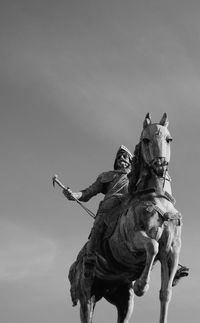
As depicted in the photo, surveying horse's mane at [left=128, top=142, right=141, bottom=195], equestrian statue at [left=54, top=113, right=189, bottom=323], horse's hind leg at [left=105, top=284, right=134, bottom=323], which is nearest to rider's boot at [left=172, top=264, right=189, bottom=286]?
equestrian statue at [left=54, top=113, right=189, bottom=323]

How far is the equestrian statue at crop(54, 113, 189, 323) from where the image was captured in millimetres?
12906

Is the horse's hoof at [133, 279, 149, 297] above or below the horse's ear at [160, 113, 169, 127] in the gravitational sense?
below

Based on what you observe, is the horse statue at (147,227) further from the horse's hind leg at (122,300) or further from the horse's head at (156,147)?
the horse's hind leg at (122,300)

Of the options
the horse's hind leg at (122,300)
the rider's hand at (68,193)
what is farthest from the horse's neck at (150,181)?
the horse's hind leg at (122,300)

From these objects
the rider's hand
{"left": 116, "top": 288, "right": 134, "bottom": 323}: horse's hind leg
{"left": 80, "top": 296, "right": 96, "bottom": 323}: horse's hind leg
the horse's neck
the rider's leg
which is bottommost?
{"left": 80, "top": 296, "right": 96, "bottom": 323}: horse's hind leg

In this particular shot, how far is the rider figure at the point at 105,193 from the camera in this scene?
1422 cm

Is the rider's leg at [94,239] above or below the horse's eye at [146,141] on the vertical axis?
below

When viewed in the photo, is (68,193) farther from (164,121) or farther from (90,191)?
(164,121)

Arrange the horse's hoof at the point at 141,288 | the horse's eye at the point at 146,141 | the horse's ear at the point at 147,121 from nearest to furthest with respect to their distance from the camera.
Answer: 1. the horse's hoof at the point at 141,288
2. the horse's eye at the point at 146,141
3. the horse's ear at the point at 147,121

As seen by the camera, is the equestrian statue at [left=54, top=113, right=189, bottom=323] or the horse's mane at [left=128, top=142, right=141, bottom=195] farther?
the horse's mane at [left=128, top=142, right=141, bottom=195]

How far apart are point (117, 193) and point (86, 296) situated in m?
2.32

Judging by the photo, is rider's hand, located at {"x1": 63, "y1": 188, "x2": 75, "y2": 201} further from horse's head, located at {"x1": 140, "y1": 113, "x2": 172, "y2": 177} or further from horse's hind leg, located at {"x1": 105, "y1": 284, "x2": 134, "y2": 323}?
horse's head, located at {"x1": 140, "y1": 113, "x2": 172, "y2": 177}

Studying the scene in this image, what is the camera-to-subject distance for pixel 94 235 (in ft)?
46.6

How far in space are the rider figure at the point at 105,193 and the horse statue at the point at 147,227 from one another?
171 millimetres
